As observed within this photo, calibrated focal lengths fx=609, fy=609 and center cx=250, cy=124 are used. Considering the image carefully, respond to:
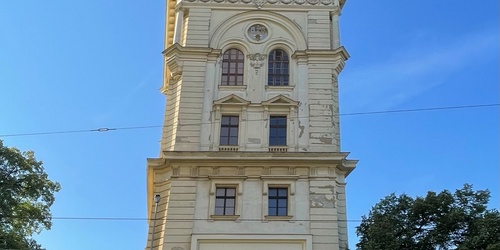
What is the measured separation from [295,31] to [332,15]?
8.79 feet

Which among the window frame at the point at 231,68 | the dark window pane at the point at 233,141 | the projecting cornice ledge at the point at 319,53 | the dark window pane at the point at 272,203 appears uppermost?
the projecting cornice ledge at the point at 319,53

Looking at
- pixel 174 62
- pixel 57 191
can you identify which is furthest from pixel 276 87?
pixel 57 191

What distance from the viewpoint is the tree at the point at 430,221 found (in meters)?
26.5

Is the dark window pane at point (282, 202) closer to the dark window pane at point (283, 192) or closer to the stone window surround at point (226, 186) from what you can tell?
the dark window pane at point (283, 192)

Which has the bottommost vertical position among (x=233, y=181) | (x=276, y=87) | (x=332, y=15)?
(x=233, y=181)

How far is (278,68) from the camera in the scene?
3422cm

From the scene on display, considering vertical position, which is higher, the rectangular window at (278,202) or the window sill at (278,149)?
the window sill at (278,149)

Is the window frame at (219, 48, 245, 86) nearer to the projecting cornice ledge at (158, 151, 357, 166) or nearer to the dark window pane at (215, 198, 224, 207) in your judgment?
the projecting cornice ledge at (158, 151, 357, 166)

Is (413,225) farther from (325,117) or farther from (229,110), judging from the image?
(229,110)

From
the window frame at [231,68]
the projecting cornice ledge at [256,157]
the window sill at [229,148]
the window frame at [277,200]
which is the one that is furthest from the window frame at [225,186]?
the window frame at [231,68]

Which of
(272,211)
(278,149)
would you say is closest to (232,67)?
(278,149)

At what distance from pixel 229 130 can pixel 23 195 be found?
15471 mm

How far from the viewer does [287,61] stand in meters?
34.5

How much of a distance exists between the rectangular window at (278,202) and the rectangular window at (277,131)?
2.66 m
